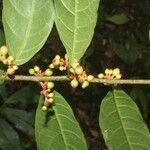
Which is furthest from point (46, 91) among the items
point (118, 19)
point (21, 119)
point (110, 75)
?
point (118, 19)

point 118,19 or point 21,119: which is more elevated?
point 118,19

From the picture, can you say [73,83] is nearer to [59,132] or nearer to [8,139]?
[59,132]

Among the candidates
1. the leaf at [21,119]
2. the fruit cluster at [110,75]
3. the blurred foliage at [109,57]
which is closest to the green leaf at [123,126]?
the fruit cluster at [110,75]

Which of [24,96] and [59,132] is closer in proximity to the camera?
[59,132]

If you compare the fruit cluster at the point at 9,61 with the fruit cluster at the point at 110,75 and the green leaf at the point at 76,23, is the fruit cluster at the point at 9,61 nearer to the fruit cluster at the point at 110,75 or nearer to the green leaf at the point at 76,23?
the green leaf at the point at 76,23

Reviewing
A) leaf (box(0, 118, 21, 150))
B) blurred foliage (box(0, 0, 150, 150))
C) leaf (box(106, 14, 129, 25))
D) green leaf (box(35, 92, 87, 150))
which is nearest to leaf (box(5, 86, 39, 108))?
blurred foliage (box(0, 0, 150, 150))

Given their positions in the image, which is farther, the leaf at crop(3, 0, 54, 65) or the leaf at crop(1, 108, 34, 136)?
the leaf at crop(1, 108, 34, 136)

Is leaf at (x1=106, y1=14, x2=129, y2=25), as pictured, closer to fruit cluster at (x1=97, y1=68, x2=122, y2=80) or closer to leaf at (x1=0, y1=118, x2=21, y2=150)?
leaf at (x1=0, y1=118, x2=21, y2=150)
